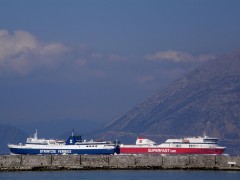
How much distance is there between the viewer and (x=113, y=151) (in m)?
139

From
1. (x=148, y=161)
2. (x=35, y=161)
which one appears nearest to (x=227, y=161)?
(x=148, y=161)

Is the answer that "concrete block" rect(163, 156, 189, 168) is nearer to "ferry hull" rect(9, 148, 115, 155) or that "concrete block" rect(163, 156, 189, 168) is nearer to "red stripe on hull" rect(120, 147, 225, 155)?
"ferry hull" rect(9, 148, 115, 155)

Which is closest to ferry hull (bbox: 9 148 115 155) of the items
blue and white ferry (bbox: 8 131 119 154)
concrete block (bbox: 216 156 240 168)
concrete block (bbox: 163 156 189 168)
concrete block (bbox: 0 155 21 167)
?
blue and white ferry (bbox: 8 131 119 154)

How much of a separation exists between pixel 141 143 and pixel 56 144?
72.6 feet

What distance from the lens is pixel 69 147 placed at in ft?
457

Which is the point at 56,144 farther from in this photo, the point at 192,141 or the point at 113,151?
the point at 192,141

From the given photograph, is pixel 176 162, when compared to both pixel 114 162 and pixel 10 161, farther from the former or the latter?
pixel 10 161

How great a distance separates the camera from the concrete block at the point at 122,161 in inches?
3450
